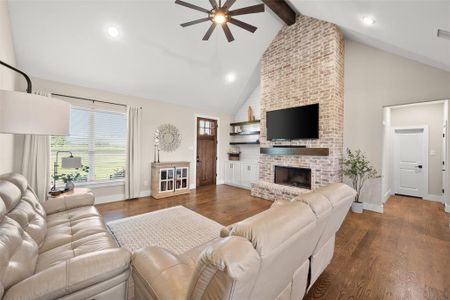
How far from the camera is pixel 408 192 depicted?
17.1 feet

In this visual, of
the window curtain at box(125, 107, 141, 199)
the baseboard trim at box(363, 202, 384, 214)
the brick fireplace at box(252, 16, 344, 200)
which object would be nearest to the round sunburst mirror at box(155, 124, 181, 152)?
the window curtain at box(125, 107, 141, 199)

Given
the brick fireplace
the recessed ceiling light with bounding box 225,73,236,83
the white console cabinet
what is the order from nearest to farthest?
the brick fireplace, the recessed ceiling light with bounding box 225,73,236,83, the white console cabinet

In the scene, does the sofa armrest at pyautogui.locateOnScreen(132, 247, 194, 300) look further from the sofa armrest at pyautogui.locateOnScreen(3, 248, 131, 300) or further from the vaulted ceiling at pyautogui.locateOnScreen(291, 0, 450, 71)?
the vaulted ceiling at pyautogui.locateOnScreen(291, 0, 450, 71)

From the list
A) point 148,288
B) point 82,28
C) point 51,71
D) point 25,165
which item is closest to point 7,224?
point 148,288

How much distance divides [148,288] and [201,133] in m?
5.50

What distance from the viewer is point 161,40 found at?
3982mm

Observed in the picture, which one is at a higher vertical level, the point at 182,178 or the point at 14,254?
the point at 14,254

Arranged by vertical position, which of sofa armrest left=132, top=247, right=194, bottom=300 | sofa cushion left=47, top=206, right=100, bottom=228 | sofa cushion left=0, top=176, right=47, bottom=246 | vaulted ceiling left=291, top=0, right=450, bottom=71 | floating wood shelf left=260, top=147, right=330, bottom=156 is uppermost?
vaulted ceiling left=291, top=0, right=450, bottom=71

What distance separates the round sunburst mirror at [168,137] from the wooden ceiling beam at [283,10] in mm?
3749

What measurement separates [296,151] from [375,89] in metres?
2.01

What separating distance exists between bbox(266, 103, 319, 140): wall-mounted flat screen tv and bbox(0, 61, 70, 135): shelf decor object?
14.1ft

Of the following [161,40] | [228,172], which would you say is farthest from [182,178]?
[161,40]

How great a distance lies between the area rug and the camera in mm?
2654

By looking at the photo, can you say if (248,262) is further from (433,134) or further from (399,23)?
(433,134)
